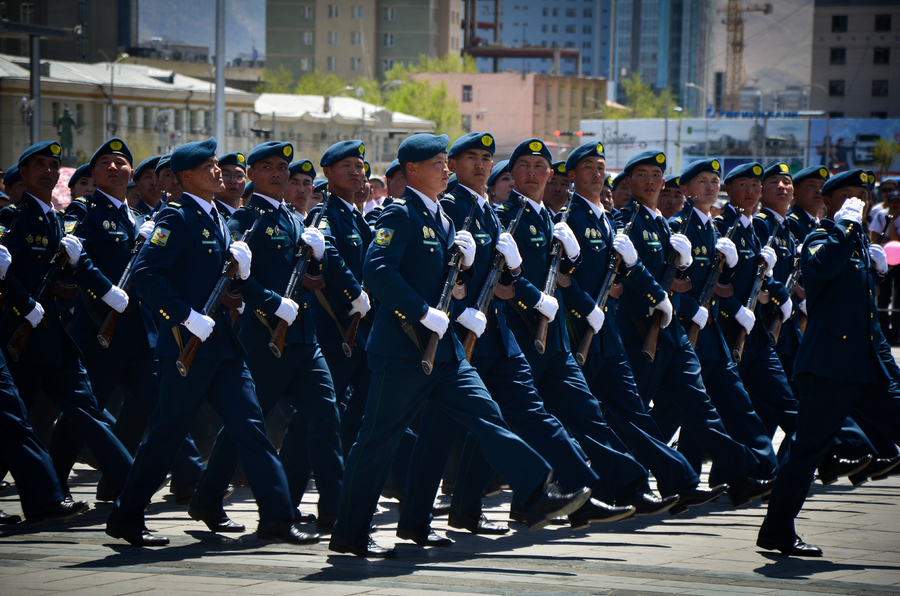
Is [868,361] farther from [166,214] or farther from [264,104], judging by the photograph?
[264,104]

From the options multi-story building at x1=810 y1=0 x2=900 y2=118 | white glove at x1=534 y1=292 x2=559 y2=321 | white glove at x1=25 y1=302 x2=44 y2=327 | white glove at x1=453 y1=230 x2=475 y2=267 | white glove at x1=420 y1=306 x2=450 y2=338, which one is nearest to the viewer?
white glove at x1=420 y1=306 x2=450 y2=338

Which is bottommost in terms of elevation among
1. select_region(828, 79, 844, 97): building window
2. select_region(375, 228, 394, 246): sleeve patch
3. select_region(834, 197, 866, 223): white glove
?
select_region(375, 228, 394, 246): sleeve patch

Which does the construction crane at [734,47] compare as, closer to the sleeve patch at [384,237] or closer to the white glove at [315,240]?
the white glove at [315,240]

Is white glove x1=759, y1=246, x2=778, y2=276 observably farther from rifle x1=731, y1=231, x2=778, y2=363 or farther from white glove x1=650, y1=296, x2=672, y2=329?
white glove x1=650, y1=296, x2=672, y2=329

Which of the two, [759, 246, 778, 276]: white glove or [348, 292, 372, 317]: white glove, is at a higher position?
[759, 246, 778, 276]: white glove

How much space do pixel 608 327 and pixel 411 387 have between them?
1.80 metres

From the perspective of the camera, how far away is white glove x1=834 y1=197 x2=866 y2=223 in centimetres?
648

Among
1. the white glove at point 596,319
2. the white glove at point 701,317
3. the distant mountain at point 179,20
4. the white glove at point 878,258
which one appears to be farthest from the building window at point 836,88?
the white glove at point 596,319

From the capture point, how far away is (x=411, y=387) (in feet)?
20.0

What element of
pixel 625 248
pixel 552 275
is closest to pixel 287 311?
pixel 552 275

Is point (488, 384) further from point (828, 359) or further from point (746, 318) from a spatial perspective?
point (746, 318)

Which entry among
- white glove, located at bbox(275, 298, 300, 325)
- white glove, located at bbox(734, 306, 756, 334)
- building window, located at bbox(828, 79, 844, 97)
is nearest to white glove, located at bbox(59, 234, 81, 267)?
white glove, located at bbox(275, 298, 300, 325)

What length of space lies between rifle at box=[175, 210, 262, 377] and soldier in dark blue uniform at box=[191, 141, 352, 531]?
29 cm

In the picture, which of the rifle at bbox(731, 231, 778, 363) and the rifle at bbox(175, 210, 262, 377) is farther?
the rifle at bbox(731, 231, 778, 363)
